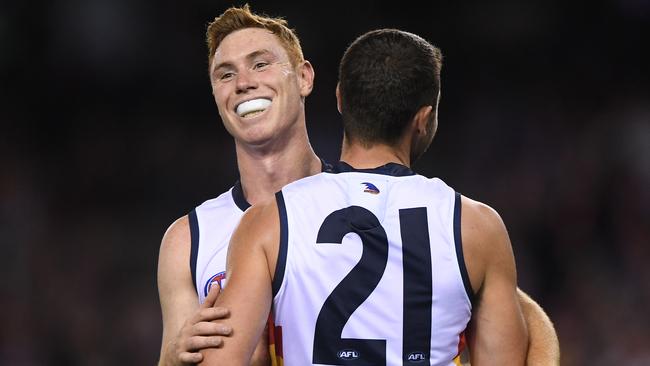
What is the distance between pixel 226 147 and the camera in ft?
36.2

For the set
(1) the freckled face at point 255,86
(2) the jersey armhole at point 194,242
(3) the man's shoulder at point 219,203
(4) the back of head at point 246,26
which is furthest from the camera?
(4) the back of head at point 246,26

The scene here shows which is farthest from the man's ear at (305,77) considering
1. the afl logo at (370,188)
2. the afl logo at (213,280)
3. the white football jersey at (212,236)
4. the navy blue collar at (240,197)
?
the afl logo at (370,188)

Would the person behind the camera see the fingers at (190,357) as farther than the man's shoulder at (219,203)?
No

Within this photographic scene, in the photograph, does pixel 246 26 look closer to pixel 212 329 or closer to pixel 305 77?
pixel 305 77

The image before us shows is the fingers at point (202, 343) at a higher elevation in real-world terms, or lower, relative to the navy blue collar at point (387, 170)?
lower

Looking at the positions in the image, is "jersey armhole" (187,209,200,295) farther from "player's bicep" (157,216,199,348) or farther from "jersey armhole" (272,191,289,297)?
"jersey armhole" (272,191,289,297)

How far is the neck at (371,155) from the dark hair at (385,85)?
0.8 inches

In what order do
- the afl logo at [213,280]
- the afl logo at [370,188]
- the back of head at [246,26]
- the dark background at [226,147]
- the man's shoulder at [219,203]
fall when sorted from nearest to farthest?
the afl logo at [370,188] → the afl logo at [213,280] → the man's shoulder at [219,203] → the back of head at [246,26] → the dark background at [226,147]

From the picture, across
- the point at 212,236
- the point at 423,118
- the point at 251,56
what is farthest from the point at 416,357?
the point at 251,56

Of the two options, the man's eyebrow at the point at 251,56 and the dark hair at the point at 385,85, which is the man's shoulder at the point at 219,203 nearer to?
the man's eyebrow at the point at 251,56

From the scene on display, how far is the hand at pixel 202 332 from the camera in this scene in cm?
314

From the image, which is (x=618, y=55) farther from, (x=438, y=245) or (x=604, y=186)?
(x=438, y=245)

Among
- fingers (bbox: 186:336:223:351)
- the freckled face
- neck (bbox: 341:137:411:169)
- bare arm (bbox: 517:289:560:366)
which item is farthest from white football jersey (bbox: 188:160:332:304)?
bare arm (bbox: 517:289:560:366)

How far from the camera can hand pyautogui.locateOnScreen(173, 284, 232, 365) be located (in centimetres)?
314
